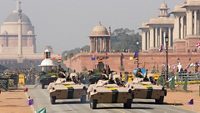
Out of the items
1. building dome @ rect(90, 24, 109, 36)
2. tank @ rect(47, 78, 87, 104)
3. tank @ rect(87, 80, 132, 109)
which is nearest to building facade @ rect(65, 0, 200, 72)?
building dome @ rect(90, 24, 109, 36)

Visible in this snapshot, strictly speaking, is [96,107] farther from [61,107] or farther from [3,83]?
[3,83]

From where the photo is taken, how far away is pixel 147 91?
39.8 metres

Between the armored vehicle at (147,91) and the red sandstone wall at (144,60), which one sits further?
the red sandstone wall at (144,60)

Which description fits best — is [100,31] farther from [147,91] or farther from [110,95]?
[110,95]

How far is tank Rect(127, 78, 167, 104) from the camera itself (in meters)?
39.8

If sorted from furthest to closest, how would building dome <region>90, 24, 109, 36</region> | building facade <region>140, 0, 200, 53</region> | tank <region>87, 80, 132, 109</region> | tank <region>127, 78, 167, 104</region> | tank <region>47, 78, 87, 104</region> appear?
building dome <region>90, 24, 109, 36</region>
building facade <region>140, 0, 200, 53</region>
tank <region>47, 78, 87, 104</region>
tank <region>127, 78, 167, 104</region>
tank <region>87, 80, 132, 109</region>

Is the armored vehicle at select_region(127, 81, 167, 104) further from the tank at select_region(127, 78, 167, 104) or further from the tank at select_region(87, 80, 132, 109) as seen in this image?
the tank at select_region(87, 80, 132, 109)

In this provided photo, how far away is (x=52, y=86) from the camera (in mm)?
41312

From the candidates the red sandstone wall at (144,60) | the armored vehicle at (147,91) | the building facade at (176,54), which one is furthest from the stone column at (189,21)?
the armored vehicle at (147,91)

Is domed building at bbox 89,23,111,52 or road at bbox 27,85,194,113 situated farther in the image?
domed building at bbox 89,23,111,52

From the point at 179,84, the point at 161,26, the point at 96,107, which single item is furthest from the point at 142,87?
the point at 161,26

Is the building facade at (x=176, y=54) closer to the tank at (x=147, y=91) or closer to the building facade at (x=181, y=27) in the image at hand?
the building facade at (x=181, y=27)

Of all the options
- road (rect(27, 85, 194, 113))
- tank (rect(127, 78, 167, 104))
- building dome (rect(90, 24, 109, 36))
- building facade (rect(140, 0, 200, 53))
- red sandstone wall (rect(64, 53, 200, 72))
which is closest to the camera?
road (rect(27, 85, 194, 113))

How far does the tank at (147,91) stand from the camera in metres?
39.8
